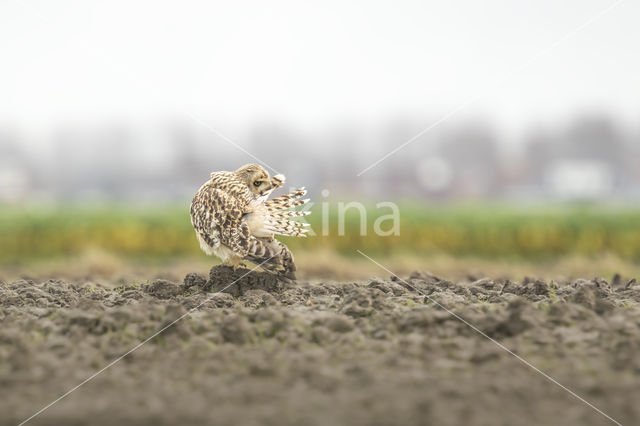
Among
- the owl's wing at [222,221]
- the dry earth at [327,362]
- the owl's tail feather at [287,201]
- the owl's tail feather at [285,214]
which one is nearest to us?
the dry earth at [327,362]

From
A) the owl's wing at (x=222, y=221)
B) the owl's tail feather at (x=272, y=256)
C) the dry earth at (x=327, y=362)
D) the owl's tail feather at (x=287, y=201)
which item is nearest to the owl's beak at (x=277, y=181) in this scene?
the owl's tail feather at (x=287, y=201)

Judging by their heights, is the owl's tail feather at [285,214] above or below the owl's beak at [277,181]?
below

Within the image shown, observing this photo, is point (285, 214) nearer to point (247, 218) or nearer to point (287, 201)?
point (287, 201)

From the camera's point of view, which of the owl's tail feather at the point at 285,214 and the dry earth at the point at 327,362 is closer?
the dry earth at the point at 327,362

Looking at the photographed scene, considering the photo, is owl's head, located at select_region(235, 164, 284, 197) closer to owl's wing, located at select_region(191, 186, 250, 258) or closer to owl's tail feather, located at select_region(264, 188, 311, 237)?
owl's tail feather, located at select_region(264, 188, 311, 237)

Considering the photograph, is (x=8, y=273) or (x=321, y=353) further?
(x=8, y=273)

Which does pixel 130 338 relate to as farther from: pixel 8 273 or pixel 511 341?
pixel 8 273

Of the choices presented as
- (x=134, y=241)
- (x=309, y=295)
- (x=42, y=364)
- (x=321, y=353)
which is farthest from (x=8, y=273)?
(x=321, y=353)

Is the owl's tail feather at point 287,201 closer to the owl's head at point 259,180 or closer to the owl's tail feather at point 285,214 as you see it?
the owl's tail feather at point 285,214
